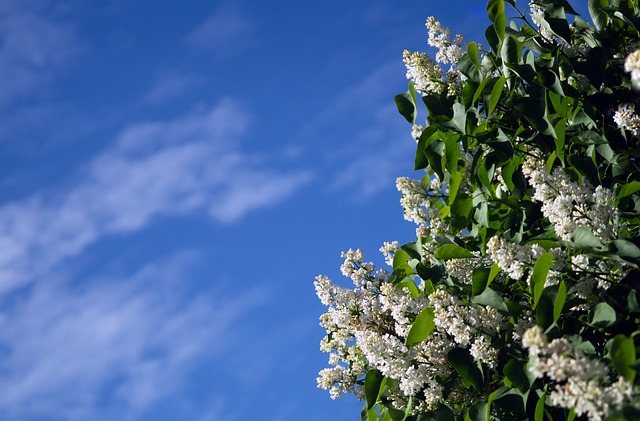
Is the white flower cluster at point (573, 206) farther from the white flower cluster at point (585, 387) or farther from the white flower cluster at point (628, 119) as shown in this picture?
the white flower cluster at point (585, 387)

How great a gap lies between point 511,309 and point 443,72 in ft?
5.47

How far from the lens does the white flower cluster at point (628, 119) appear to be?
12.7ft

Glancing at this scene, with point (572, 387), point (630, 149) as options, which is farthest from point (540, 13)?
point (572, 387)

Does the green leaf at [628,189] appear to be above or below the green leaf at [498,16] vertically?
below

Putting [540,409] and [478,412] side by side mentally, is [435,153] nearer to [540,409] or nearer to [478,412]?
[478,412]

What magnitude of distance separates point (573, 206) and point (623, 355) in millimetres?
1068

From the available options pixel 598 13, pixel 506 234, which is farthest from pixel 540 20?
Result: pixel 506 234

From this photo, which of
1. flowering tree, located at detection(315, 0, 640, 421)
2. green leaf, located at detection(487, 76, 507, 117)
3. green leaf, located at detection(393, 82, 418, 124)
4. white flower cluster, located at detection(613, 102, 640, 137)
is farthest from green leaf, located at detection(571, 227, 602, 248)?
green leaf, located at detection(393, 82, 418, 124)

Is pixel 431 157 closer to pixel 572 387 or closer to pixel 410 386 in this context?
pixel 410 386

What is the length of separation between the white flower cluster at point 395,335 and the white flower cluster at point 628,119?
3.93ft

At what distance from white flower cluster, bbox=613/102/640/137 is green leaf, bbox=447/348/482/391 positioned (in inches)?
54.4

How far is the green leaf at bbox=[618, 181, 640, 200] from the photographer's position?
347cm

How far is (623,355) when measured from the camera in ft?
7.82

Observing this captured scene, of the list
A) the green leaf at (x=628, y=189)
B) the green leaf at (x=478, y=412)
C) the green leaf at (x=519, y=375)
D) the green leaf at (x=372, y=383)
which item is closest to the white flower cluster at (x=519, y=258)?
the green leaf at (x=519, y=375)
